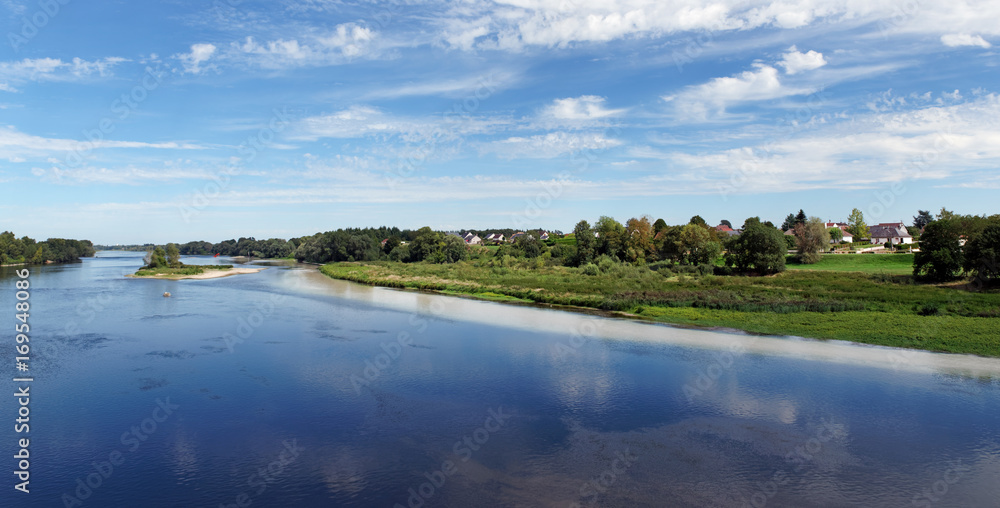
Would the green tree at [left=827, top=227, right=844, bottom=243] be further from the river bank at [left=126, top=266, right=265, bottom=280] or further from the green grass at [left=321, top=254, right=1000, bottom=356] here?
the river bank at [left=126, top=266, right=265, bottom=280]

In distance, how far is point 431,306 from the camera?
45844mm

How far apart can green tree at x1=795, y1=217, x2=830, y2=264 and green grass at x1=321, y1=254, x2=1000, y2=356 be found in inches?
54.4

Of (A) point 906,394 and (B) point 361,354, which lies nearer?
(A) point 906,394

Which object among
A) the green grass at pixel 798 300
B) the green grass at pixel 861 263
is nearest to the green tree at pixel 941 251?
the green grass at pixel 798 300

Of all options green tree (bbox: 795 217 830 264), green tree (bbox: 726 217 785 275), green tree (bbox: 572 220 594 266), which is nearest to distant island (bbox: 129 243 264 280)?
green tree (bbox: 572 220 594 266)

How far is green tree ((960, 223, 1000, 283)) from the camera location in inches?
1395

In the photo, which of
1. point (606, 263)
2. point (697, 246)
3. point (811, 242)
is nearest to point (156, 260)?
point (606, 263)

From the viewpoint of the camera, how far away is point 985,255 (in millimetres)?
35938

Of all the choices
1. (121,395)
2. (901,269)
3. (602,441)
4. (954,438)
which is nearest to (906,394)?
(954,438)

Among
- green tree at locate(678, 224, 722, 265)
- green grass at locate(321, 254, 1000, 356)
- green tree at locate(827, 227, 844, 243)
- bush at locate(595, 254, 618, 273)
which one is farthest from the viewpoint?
green tree at locate(827, 227, 844, 243)

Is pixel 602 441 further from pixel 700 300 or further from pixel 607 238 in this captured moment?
pixel 607 238

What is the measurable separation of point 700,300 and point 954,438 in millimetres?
24318

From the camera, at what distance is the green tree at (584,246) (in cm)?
7278

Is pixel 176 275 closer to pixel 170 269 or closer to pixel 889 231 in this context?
pixel 170 269
